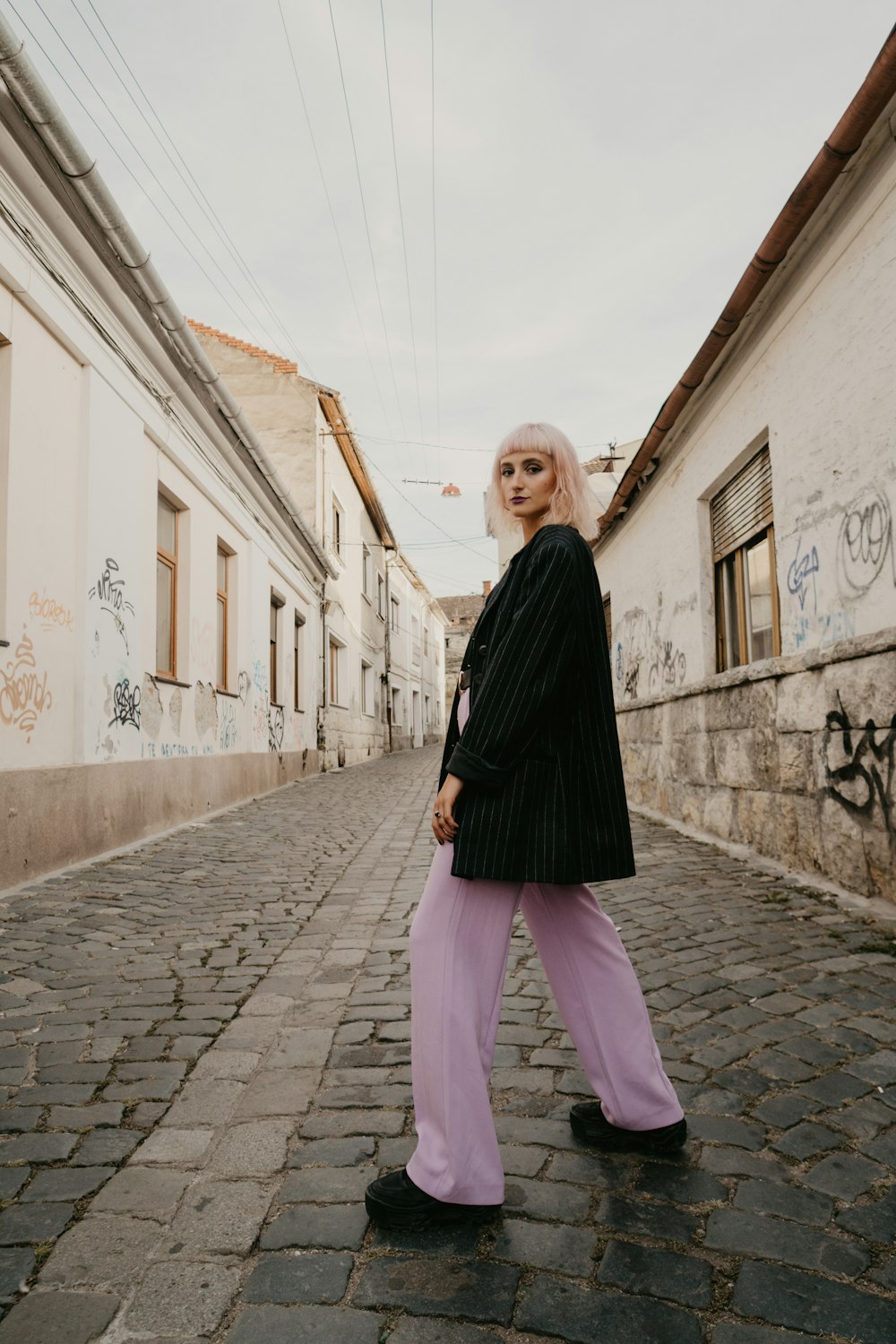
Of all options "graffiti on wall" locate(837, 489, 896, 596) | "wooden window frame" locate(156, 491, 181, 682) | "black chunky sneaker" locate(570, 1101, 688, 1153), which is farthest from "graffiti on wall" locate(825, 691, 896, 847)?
"wooden window frame" locate(156, 491, 181, 682)

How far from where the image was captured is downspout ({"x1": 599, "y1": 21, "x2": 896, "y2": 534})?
162 inches

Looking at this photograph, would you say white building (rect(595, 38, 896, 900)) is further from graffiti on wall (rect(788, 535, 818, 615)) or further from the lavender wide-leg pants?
the lavender wide-leg pants

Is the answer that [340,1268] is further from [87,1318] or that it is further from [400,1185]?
[87,1318]

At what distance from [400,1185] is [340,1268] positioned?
7.9 inches

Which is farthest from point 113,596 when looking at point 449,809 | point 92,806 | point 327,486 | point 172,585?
point 327,486

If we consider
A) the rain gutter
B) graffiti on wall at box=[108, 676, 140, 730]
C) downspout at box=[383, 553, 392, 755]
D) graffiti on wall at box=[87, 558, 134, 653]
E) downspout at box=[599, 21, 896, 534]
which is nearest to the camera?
downspout at box=[599, 21, 896, 534]

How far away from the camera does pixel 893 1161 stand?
82.7 inches

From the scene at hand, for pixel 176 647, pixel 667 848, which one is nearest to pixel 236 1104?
pixel 667 848

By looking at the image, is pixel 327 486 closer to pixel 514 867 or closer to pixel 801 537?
pixel 801 537

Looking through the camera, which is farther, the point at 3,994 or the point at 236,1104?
the point at 3,994

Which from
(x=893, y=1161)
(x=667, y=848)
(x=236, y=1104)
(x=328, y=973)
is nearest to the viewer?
(x=893, y=1161)

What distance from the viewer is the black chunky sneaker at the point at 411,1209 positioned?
1.82 m

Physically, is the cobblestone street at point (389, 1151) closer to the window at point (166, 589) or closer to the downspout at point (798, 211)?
the downspout at point (798, 211)

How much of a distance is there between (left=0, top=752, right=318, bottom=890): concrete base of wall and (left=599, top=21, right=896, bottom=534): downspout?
5.47 meters
